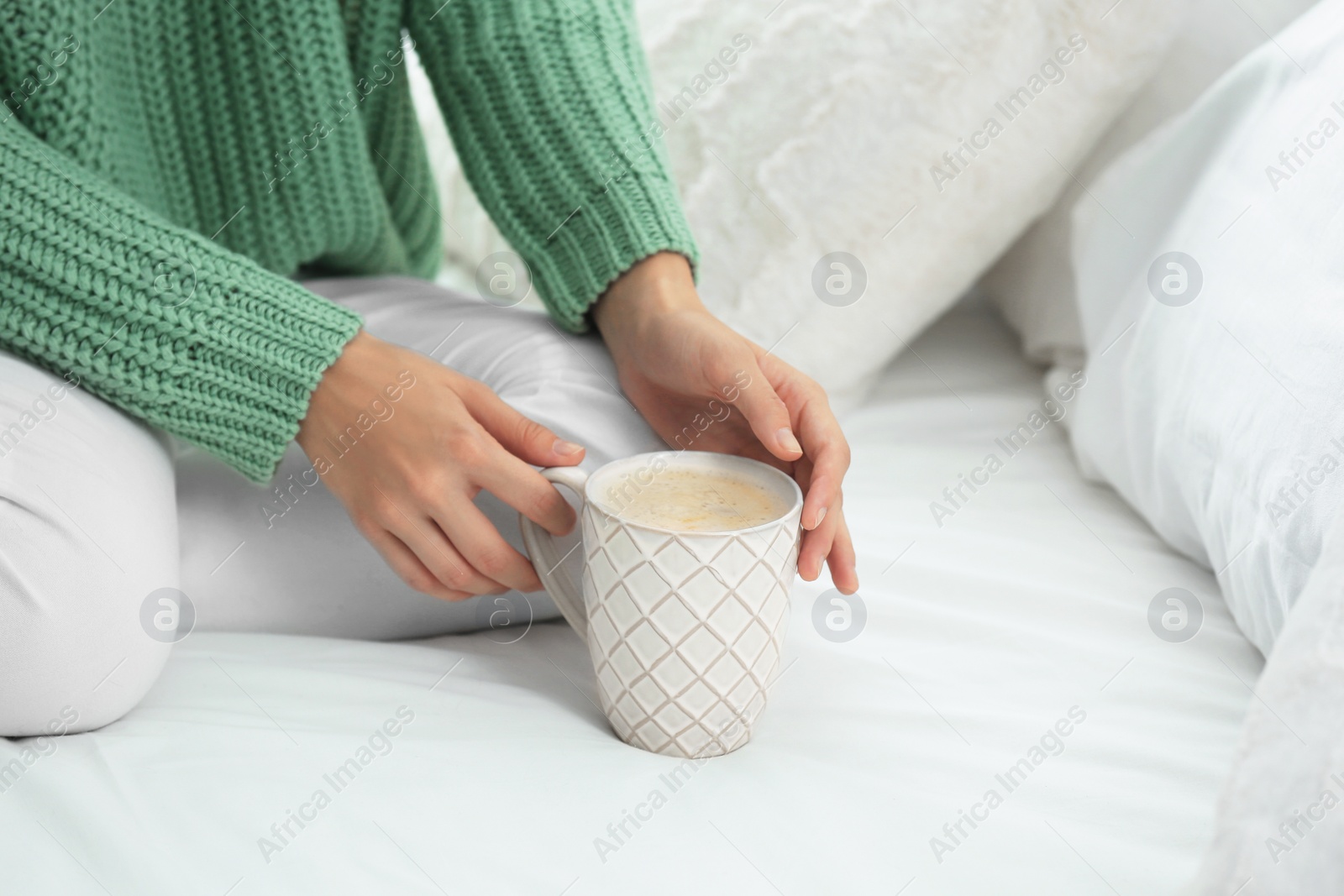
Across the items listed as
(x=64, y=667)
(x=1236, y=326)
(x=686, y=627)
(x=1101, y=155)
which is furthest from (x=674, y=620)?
(x=1101, y=155)

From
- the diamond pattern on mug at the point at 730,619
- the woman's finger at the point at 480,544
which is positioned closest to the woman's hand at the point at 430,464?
the woman's finger at the point at 480,544

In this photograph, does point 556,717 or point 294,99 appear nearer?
point 556,717

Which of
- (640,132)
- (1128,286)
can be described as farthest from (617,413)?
(1128,286)

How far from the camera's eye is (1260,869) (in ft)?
1.14

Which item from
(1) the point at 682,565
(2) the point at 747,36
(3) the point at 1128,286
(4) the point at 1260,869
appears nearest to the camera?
(4) the point at 1260,869

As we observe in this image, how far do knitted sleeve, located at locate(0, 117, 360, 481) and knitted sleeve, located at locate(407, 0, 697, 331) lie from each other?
0.19 meters

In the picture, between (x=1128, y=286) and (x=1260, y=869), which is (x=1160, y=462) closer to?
(x=1128, y=286)

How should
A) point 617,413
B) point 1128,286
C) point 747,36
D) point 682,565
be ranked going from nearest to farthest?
point 682,565 → point 617,413 → point 1128,286 → point 747,36

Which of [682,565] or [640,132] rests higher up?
[640,132]

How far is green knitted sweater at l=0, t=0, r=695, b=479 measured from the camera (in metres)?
0.56

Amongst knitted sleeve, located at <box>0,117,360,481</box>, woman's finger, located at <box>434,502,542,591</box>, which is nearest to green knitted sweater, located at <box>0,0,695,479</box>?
knitted sleeve, located at <box>0,117,360,481</box>

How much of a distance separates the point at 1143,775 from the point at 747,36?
0.67 metres

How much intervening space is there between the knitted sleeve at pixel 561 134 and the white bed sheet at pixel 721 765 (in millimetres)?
249

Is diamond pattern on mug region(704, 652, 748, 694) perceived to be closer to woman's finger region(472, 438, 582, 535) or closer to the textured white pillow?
woman's finger region(472, 438, 582, 535)
